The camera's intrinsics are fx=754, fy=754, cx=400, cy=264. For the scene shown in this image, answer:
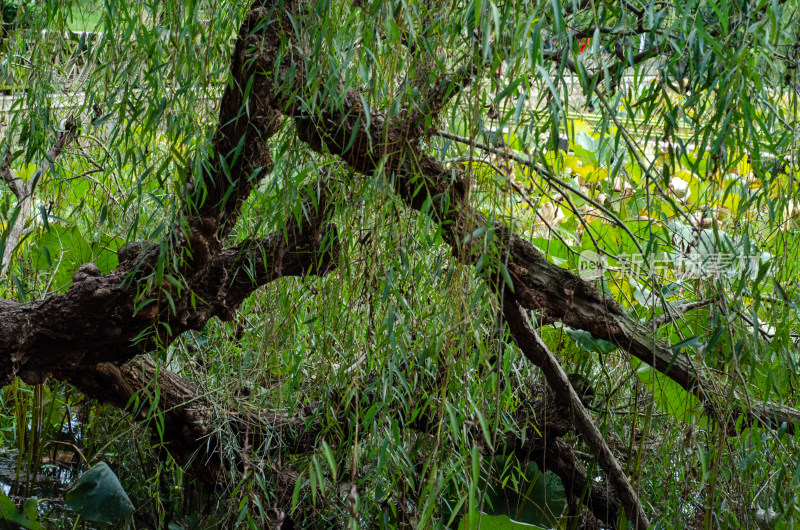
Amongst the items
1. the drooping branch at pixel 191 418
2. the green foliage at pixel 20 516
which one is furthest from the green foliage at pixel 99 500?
the drooping branch at pixel 191 418

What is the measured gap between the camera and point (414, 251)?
165cm

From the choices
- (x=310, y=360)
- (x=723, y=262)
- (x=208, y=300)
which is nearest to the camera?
(x=723, y=262)

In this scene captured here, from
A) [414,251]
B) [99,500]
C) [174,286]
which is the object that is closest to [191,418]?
[99,500]

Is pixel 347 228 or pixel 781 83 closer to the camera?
pixel 781 83

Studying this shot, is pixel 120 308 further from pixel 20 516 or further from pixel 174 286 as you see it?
pixel 20 516

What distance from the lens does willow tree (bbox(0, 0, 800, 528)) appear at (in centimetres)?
124

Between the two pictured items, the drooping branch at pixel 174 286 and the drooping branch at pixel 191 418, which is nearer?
the drooping branch at pixel 174 286

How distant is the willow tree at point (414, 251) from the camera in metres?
1.24

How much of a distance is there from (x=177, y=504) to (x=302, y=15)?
1.73 m

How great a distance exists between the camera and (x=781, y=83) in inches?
52.7

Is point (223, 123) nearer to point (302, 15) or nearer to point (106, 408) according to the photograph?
point (302, 15)

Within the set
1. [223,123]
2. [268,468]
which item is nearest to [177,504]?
[268,468]

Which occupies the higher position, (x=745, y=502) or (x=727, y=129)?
(x=727, y=129)

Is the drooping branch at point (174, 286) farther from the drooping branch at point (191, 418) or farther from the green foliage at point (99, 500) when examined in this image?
the green foliage at point (99, 500)
